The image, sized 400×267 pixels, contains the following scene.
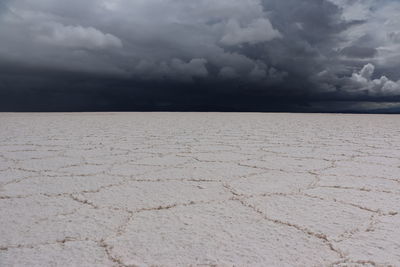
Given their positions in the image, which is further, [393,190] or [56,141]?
[56,141]

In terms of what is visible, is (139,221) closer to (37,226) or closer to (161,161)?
(37,226)

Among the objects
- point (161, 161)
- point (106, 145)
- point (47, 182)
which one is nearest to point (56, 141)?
point (106, 145)

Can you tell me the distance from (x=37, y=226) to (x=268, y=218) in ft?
2.14

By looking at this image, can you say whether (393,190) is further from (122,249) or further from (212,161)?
(122,249)

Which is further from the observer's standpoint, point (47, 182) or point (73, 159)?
point (73, 159)

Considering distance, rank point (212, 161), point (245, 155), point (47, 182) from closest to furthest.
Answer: point (47, 182), point (212, 161), point (245, 155)

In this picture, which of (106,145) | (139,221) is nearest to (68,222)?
(139,221)

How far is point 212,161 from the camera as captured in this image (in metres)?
2.00

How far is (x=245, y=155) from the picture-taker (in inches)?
88.0

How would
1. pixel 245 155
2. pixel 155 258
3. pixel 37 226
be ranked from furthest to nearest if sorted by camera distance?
pixel 245 155
pixel 37 226
pixel 155 258

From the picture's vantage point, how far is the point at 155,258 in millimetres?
787

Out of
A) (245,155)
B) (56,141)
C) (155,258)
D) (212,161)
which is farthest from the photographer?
(56,141)

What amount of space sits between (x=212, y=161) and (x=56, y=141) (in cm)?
161

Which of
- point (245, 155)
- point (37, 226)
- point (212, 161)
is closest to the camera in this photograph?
point (37, 226)
